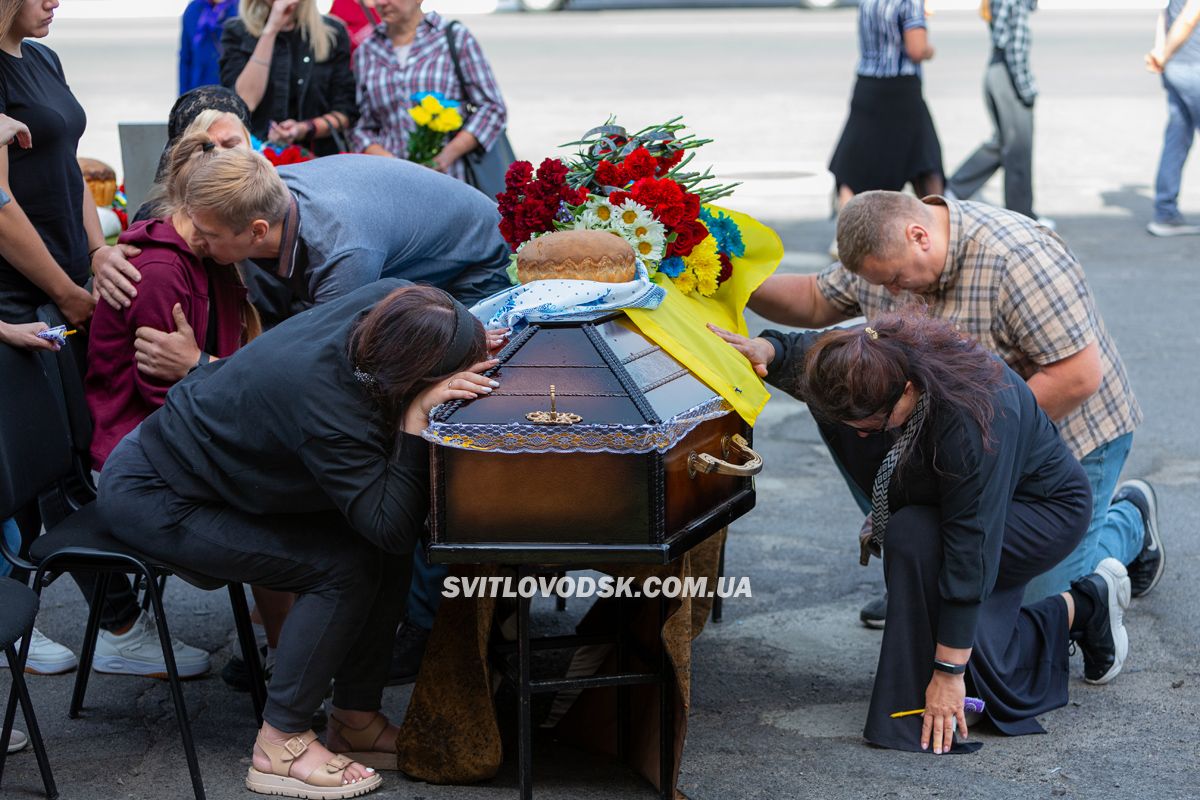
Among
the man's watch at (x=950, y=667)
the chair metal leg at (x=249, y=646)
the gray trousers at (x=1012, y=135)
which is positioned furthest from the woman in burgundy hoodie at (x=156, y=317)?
the gray trousers at (x=1012, y=135)

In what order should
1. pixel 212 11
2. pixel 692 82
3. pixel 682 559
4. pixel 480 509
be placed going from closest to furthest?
pixel 480 509, pixel 682 559, pixel 212 11, pixel 692 82

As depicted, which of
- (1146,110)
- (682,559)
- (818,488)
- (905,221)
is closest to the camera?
(682,559)

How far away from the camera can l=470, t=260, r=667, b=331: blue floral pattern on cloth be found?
3018mm

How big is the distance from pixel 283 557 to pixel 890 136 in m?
5.29

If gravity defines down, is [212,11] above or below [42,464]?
above

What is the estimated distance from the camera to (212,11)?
5918 millimetres

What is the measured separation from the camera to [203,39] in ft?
19.4

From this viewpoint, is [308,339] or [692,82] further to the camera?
[692,82]

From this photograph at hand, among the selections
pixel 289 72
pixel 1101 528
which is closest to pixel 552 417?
pixel 1101 528

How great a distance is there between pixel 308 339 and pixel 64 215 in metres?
1.15

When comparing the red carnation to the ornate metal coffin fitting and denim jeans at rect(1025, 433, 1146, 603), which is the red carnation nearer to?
the ornate metal coffin fitting

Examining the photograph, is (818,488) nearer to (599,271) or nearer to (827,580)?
(827,580)

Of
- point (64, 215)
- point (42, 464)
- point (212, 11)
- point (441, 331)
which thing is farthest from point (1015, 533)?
point (212, 11)

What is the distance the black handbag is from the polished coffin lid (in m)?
2.56
